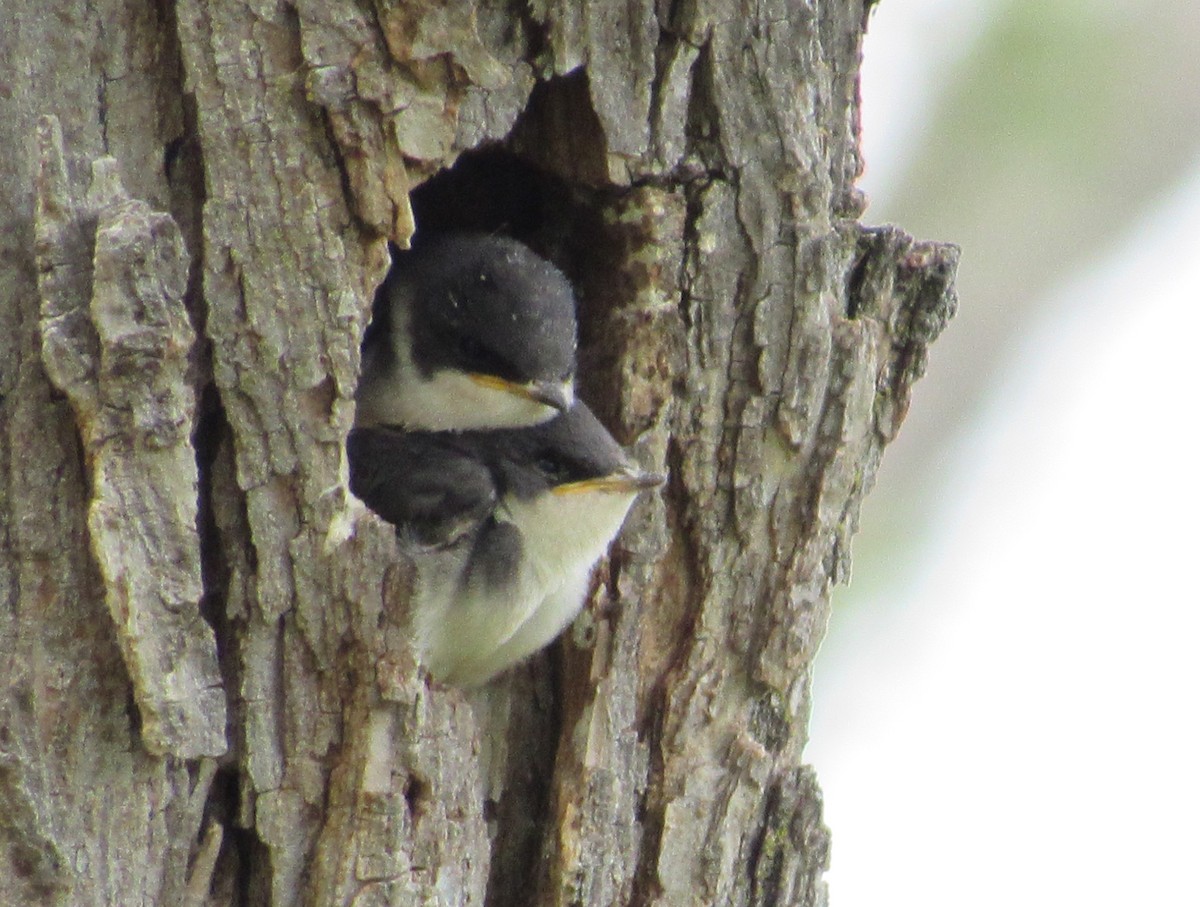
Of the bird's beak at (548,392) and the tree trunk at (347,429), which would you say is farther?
the bird's beak at (548,392)

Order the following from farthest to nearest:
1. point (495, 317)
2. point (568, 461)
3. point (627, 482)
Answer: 1. point (495, 317)
2. point (568, 461)
3. point (627, 482)

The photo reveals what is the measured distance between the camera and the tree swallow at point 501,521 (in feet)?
8.13

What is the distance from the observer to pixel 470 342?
9.16 feet

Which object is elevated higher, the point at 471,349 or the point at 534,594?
the point at 471,349

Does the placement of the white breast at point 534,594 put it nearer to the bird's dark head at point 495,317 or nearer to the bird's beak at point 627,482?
the bird's beak at point 627,482

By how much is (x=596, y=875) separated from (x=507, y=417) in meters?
0.82

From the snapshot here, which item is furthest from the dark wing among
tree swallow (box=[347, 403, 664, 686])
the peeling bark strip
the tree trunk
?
the peeling bark strip

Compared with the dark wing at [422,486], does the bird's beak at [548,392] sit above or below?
above

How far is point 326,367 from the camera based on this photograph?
214cm

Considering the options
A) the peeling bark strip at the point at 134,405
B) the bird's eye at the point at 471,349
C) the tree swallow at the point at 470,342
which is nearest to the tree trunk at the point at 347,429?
the peeling bark strip at the point at 134,405

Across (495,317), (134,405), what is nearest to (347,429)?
(134,405)

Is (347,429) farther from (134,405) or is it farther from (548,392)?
(548,392)

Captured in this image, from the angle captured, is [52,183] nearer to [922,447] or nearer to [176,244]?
[176,244]

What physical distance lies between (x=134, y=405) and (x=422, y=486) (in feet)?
2.17
